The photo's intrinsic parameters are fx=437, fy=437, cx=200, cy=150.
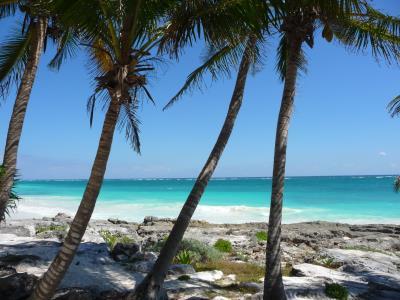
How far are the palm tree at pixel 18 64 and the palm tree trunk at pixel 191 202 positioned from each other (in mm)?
2699

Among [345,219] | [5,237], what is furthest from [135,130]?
[345,219]

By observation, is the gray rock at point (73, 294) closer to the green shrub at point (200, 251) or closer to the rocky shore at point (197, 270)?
the rocky shore at point (197, 270)

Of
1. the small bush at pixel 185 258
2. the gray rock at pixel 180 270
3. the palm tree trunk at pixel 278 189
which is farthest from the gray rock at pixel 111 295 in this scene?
the small bush at pixel 185 258

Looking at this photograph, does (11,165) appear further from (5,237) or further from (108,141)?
(5,237)

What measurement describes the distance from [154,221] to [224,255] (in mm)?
10364

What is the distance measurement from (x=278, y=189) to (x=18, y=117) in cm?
456

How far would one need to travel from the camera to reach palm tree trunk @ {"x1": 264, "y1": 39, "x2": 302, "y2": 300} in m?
6.89

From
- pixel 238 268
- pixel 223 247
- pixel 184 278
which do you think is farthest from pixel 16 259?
pixel 223 247

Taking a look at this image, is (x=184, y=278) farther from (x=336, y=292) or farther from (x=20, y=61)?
(x=20, y=61)

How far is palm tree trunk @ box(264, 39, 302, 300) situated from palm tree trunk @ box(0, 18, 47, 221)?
14.2 feet

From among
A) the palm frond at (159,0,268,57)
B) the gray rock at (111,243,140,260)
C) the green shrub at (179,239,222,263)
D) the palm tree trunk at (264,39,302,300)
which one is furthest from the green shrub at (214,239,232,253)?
the palm frond at (159,0,268,57)

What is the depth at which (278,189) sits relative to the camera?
7035 millimetres

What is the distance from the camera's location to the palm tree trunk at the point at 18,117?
720cm

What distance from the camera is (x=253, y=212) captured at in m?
37.8
